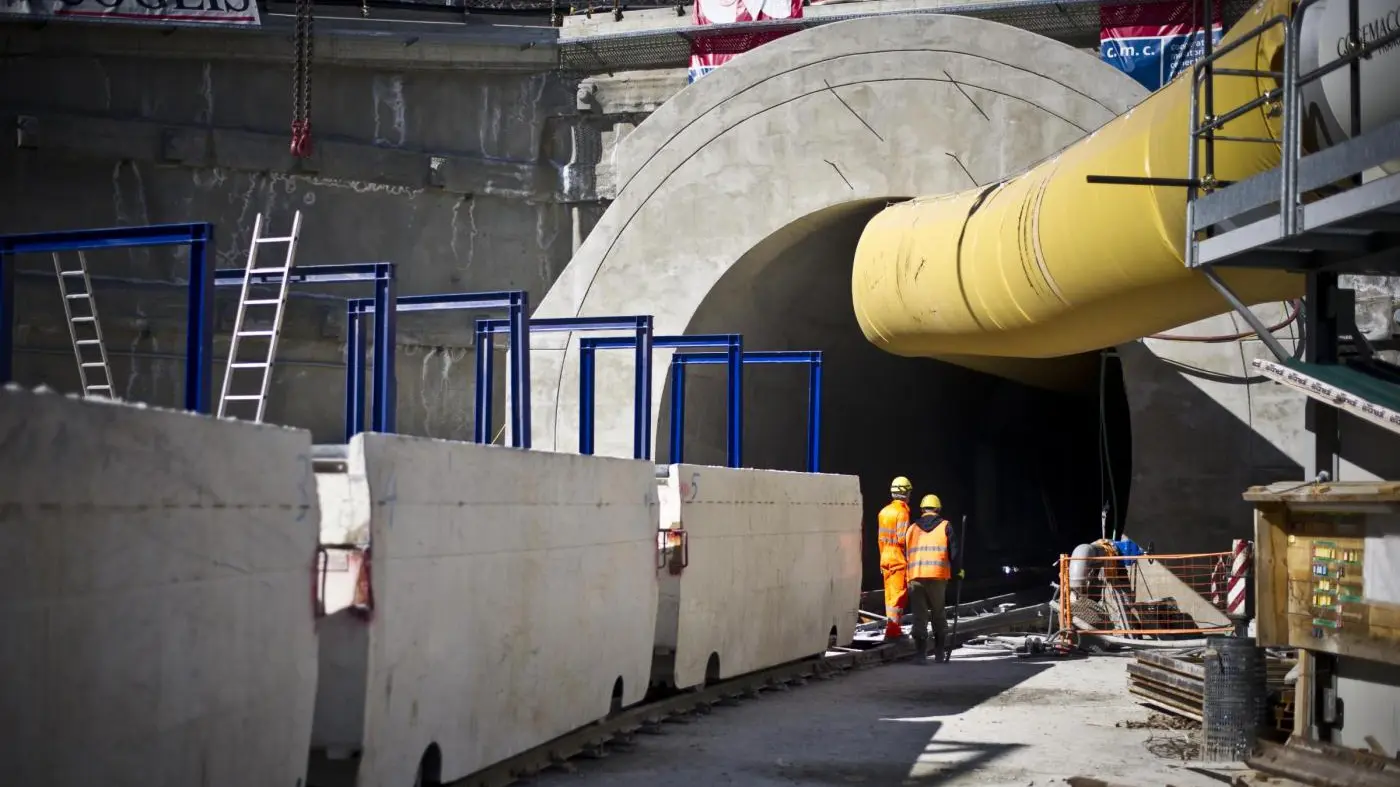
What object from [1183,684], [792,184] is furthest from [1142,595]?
[792,184]

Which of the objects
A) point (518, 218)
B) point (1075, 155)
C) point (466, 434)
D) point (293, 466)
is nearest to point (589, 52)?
point (518, 218)

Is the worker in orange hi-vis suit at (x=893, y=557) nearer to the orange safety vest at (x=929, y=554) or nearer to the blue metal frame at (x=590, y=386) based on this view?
the orange safety vest at (x=929, y=554)

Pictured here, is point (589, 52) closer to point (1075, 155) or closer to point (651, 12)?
point (651, 12)

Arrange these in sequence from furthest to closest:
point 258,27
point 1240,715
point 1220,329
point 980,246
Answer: point 258,27 → point 1220,329 → point 980,246 → point 1240,715

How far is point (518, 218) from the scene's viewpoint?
22.7 metres

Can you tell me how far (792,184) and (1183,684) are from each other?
10.1 meters

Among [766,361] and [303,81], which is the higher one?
[303,81]

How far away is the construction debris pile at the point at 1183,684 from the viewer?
9289mm

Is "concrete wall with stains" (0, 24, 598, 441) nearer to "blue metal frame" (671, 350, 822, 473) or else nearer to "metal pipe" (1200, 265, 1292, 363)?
"blue metal frame" (671, 350, 822, 473)

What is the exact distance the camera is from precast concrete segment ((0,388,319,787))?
451 centimetres

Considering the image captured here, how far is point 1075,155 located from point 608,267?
9691 mm

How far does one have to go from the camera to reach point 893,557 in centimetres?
1579

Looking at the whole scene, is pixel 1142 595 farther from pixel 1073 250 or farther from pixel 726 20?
pixel 726 20

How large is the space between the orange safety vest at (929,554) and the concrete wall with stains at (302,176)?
894 centimetres
